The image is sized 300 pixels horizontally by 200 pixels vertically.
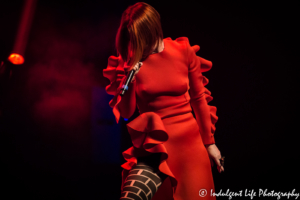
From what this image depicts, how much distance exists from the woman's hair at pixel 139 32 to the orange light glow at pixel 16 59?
1298 millimetres

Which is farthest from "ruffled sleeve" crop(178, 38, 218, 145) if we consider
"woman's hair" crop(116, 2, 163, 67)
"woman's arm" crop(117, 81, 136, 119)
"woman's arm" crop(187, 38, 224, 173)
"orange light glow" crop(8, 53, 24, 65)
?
"orange light glow" crop(8, 53, 24, 65)

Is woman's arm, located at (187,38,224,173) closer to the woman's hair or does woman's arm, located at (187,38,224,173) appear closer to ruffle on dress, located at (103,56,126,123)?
the woman's hair

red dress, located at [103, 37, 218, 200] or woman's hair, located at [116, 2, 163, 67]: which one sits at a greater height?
woman's hair, located at [116, 2, 163, 67]

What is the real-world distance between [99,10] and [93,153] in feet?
4.58

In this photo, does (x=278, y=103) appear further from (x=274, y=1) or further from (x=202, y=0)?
(x=202, y=0)

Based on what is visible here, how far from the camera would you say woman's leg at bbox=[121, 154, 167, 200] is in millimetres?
842

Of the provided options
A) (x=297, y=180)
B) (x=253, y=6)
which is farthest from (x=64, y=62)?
(x=297, y=180)

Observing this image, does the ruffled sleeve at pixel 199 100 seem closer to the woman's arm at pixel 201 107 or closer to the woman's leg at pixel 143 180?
the woman's arm at pixel 201 107

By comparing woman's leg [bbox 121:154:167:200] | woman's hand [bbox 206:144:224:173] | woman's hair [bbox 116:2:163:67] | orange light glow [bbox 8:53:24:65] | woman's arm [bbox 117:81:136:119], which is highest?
orange light glow [bbox 8:53:24:65]

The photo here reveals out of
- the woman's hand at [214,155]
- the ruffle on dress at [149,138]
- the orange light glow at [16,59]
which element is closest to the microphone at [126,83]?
the ruffle on dress at [149,138]

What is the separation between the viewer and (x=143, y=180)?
0.88 m

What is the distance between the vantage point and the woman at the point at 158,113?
92cm

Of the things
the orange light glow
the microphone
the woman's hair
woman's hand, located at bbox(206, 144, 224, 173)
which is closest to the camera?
the microphone

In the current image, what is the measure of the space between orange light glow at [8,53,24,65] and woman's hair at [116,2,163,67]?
1.30 meters
